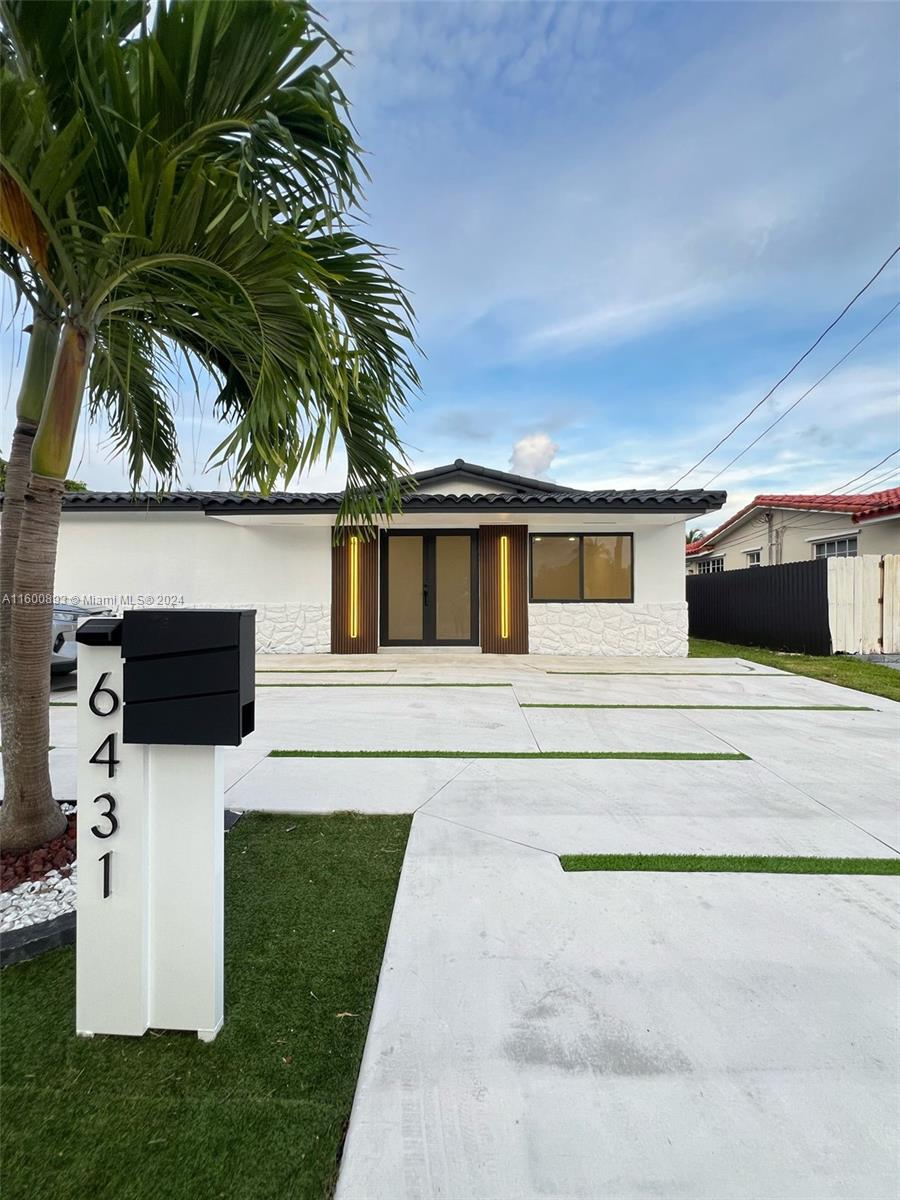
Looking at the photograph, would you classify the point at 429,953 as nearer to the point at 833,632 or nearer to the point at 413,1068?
the point at 413,1068

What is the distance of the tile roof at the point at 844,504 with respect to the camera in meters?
12.4

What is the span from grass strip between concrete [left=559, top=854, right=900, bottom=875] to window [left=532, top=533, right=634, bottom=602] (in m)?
9.04

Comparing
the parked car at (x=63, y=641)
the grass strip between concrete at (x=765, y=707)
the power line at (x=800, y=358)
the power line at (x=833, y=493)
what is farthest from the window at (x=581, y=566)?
the parked car at (x=63, y=641)

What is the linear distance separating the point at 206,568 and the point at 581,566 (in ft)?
26.2

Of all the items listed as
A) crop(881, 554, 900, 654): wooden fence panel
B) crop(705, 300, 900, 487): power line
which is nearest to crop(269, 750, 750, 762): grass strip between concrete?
crop(881, 554, 900, 654): wooden fence panel

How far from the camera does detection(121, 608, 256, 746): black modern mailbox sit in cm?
155

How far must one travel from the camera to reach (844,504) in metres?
14.0

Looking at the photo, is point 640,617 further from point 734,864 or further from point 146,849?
point 146,849

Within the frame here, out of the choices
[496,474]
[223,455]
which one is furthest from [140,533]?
[223,455]

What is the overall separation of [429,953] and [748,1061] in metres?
1.03

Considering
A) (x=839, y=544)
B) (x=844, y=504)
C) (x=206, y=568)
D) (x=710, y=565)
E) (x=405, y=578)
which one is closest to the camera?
(x=206, y=568)

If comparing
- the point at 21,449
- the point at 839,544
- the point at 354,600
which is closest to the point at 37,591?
the point at 21,449

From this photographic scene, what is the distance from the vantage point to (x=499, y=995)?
5.90 ft

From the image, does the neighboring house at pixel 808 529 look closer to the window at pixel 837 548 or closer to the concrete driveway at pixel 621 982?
the window at pixel 837 548
